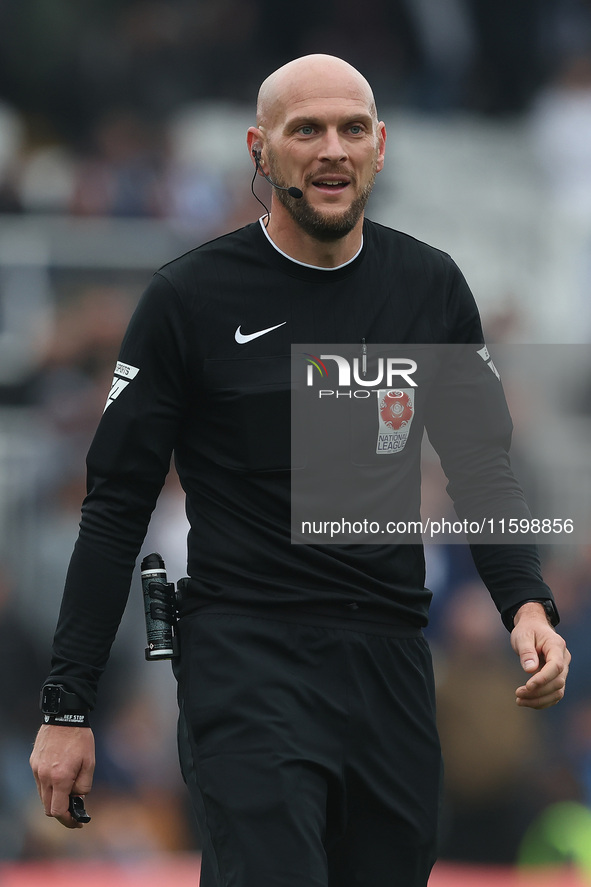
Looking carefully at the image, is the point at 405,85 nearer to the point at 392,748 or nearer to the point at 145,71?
the point at 145,71

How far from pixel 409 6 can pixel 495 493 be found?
6208 millimetres

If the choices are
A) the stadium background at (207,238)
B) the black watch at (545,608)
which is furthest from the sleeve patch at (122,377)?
the stadium background at (207,238)

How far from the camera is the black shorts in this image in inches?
104

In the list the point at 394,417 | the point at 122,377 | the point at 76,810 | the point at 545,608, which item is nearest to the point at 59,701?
the point at 76,810

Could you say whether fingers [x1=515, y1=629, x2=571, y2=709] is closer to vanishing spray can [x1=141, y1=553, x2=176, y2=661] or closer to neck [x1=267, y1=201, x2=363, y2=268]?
vanishing spray can [x1=141, y1=553, x2=176, y2=661]

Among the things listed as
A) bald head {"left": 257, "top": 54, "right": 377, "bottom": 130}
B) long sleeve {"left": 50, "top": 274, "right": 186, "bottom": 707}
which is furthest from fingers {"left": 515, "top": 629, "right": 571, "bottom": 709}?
bald head {"left": 257, "top": 54, "right": 377, "bottom": 130}

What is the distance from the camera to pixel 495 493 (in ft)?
10.1

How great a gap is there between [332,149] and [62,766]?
4.70ft

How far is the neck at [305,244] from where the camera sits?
3018 millimetres

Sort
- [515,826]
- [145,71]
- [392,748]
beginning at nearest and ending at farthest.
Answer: [392,748], [515,826], [145,71]

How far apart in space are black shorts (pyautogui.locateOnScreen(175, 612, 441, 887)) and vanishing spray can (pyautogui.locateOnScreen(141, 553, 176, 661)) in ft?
0.13

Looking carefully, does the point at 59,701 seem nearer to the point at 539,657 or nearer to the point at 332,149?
the point at 539,657

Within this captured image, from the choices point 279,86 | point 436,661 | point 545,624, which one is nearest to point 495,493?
point 545,624

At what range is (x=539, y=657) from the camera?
2.79m
